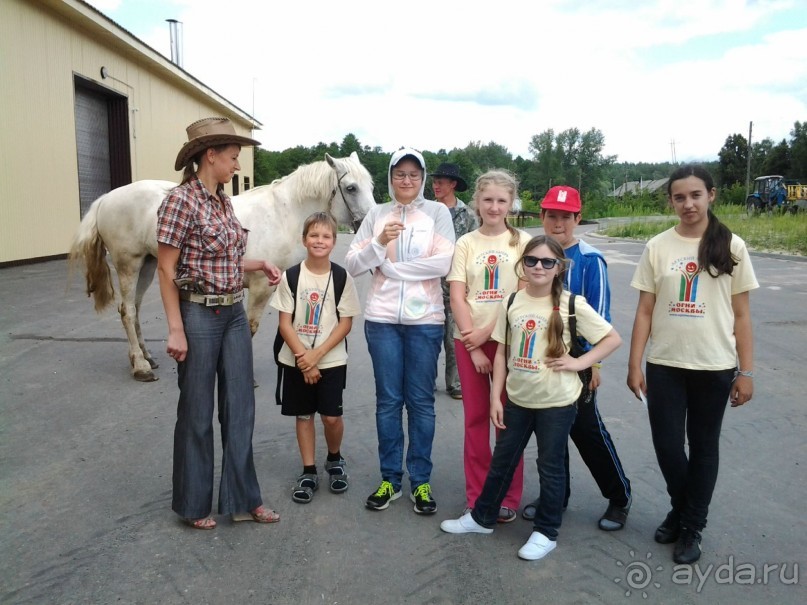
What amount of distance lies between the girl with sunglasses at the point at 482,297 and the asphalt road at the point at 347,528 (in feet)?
1.17

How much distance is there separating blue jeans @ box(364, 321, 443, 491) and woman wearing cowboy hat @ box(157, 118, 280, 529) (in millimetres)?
688

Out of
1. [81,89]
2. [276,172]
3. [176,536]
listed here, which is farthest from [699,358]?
[276,172]

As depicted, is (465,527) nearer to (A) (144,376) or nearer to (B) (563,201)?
(B) (563,201)

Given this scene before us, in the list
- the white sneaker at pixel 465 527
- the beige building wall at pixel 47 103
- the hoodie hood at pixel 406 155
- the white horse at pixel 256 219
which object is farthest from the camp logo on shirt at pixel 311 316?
the beige building wall at pixel 47 103

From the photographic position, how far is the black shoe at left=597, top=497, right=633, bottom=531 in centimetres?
313

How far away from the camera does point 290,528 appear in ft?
10.3

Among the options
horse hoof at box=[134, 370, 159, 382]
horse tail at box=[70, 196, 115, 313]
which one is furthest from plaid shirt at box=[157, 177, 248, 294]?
horse tail at box=[70, 196, 115, 313]

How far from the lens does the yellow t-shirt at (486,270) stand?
3.14m

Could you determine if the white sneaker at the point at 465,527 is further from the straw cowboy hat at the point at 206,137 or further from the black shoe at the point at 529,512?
the straw cowboy hat at the point at 206,137

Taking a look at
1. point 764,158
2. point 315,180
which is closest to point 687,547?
point 315,180

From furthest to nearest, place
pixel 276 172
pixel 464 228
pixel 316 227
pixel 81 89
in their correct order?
pixel 276 172
pixel 81 89
pixel 464 228
pixel 316 227

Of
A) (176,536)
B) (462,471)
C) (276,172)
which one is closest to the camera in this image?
(176,536)

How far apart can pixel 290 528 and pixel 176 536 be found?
0.56m

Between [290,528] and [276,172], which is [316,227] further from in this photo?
[276,172]
